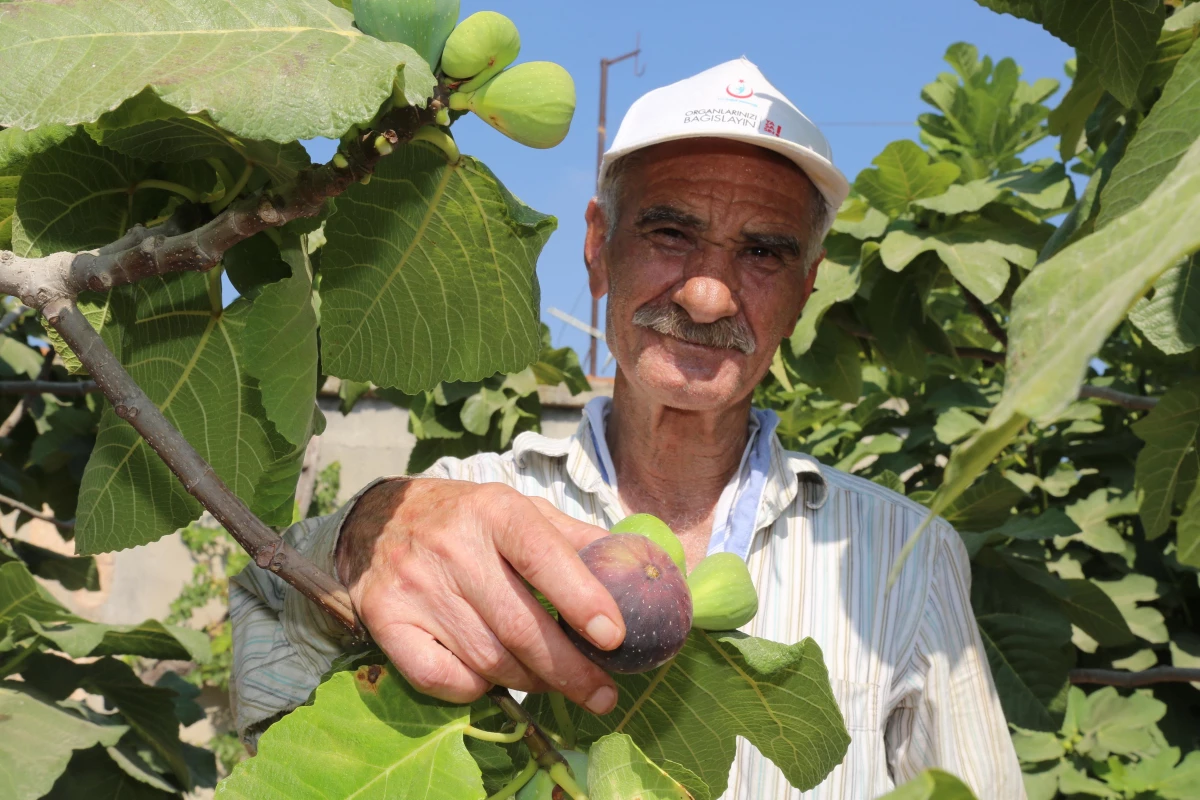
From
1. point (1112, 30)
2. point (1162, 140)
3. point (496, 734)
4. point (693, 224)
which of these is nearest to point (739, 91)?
point (693, 224)

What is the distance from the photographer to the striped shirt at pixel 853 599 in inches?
73.9

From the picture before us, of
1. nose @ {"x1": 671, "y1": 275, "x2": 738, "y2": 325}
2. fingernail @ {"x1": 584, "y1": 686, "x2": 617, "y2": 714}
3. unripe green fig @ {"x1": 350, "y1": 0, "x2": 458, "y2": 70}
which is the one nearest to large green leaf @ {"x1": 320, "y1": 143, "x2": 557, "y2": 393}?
unripe green fig @ {"x1": 350, "y1": 0, "x2": 458, "y2": 70}

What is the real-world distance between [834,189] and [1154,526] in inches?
34.1

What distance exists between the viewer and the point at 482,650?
85cm

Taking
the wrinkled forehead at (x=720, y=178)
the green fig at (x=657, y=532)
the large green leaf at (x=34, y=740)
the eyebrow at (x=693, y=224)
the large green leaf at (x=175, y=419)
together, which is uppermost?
the wrinkled forehead at (x=720, y=178)

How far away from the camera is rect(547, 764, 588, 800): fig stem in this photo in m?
0.76

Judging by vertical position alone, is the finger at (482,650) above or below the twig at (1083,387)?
below

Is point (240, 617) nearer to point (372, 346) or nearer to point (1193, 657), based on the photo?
point (372, 346)

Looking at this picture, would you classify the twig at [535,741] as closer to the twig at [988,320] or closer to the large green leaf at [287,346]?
the large green leaf at [287,346]

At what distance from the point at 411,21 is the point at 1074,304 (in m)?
0.53

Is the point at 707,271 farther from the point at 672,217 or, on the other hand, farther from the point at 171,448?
the point at 171,448

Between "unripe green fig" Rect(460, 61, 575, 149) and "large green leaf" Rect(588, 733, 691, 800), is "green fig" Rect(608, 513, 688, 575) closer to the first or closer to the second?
"large green leaf" Rect(588, 733, 691, 800)

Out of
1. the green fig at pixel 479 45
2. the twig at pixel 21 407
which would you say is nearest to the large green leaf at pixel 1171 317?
the green fig at pixel 479 45

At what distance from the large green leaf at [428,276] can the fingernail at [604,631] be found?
0.33 m
